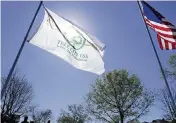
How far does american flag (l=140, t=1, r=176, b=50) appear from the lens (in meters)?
11.1

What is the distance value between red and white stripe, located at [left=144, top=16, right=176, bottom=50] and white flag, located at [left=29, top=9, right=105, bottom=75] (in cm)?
260

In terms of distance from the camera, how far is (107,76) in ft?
139

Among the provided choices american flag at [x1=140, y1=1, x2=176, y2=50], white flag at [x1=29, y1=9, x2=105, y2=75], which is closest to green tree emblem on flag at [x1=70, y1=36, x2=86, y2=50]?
white flag at [x1=29, y1=9, x2=105, y2=75]

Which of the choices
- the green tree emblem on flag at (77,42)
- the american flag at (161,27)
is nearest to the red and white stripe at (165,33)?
the american flag at (161,27)

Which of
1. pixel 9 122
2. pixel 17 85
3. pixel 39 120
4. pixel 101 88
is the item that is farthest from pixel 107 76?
pixel 39 120

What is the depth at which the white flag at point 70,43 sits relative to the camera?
1020 centimetres

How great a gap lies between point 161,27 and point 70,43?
13.8ft

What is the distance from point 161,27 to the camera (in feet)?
38.0

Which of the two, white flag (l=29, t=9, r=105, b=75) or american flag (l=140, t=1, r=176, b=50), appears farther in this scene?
american flag (l=140, t=1, r=176, b=50)

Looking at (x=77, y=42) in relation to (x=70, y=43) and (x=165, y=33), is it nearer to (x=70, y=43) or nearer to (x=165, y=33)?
(x=70, y=43)

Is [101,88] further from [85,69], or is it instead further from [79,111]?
[79,111]

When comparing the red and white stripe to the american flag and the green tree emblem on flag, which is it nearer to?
the american flag

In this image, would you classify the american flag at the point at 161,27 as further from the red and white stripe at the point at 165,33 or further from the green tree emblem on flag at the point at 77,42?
the green tree emblem on flag at the point at 77,42

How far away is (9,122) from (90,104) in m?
14.6
